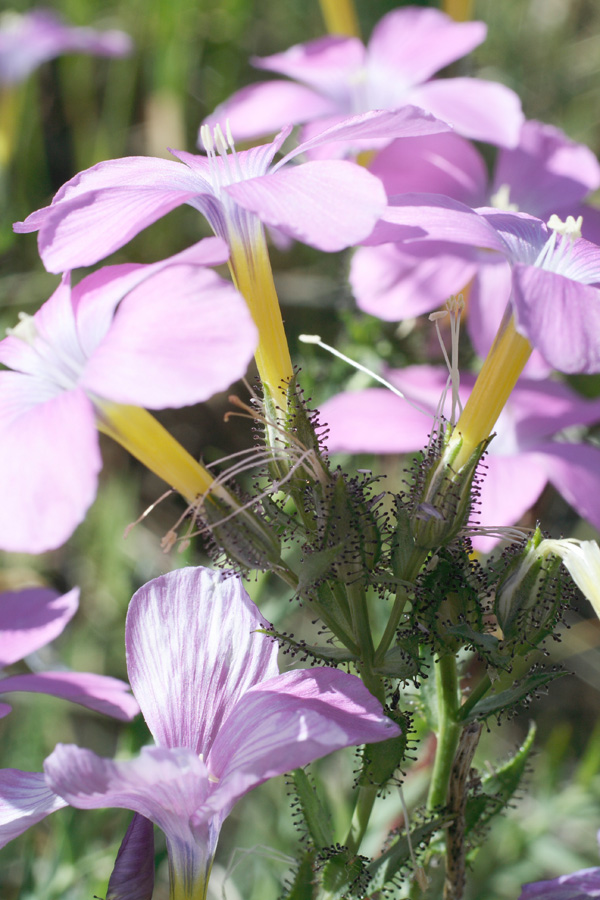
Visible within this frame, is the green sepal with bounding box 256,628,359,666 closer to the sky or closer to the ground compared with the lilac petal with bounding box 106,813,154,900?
closer to the sky

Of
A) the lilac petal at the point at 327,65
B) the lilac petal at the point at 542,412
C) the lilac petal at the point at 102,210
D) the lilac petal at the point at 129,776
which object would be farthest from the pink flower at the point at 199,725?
the lilac petal at the point at 327,65

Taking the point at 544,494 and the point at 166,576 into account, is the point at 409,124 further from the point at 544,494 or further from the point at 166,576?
the point at 544,494

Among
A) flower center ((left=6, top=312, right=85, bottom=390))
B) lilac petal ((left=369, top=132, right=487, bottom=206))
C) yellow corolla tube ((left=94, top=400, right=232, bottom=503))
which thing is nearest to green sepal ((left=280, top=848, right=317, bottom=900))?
yellow corolla tube ((left=94, top=400, right=232, bottom=503))

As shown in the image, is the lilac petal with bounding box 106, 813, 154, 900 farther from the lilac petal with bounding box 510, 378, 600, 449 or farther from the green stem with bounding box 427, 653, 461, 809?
the lilac petal with bounding box 510, 378, 600, 449

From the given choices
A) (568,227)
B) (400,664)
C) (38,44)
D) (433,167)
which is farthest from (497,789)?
(38,44)

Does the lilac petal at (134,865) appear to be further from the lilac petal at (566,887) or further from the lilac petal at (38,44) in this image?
the lilac petal at (38,44)

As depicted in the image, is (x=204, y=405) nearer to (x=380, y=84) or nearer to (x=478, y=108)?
(x=380, y=84)

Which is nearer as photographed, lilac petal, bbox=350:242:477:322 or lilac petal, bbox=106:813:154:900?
lilac petal, bbox=106:813:154:900

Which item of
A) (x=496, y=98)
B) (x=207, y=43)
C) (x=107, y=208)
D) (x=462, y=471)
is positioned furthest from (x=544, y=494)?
(x=207, y=43)
